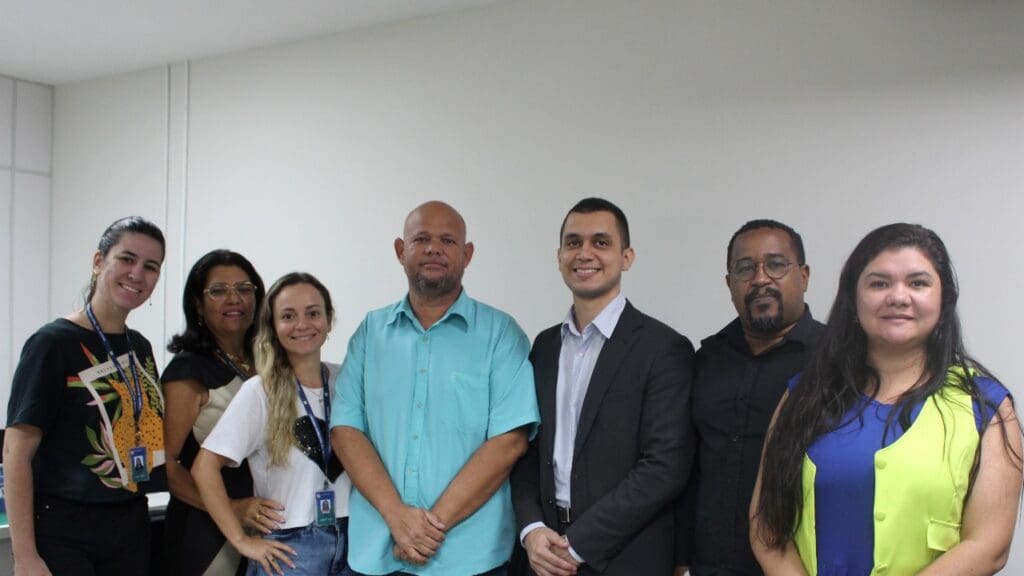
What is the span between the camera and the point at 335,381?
270 cm

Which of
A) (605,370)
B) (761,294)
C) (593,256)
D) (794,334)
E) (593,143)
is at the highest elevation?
(593,143)

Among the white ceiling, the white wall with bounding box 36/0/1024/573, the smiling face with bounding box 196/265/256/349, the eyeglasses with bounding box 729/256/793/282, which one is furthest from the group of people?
the white ceiling

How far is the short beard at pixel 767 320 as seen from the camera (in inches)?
89.8

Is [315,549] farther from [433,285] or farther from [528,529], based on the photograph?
[433,285]

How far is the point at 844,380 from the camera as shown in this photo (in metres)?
1.93

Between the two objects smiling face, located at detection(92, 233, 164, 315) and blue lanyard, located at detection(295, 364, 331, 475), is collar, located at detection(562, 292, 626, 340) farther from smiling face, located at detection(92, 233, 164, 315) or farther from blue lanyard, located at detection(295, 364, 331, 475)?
smiling face, located at detection(92, 233, 164, 315)

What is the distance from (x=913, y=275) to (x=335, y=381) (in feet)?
5.63

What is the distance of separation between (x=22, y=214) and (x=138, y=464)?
3.73m

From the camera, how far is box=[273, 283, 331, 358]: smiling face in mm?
2682

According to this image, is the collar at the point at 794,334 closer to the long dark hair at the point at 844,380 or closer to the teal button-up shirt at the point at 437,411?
the long dark hair at the point at 844,380

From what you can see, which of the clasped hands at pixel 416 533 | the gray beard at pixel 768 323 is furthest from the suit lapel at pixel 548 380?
the gray beard at pixel 768 323

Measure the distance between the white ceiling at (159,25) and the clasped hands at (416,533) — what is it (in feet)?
8.55

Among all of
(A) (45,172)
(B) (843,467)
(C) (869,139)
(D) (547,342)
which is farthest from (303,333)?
(A) (45,172)

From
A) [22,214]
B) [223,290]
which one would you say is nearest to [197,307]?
[223,290]
